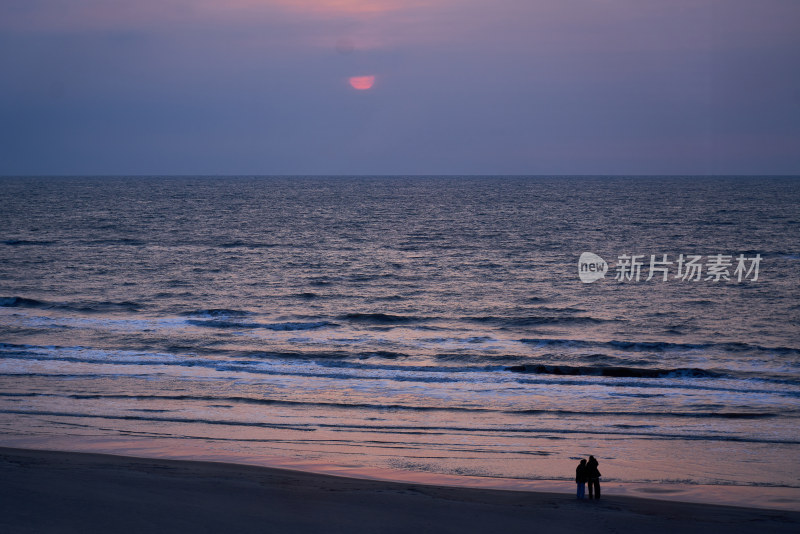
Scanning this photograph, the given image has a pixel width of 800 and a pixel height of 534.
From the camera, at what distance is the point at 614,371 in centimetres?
2233

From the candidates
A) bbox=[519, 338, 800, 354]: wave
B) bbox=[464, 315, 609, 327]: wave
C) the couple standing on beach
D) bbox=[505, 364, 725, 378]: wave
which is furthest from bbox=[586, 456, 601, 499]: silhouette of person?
bbox=[464, 315, 609, 327]: wave

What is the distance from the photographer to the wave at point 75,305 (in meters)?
31.9

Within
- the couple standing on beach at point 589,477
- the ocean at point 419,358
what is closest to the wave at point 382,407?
the ocean at point 419,358

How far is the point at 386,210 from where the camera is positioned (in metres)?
103

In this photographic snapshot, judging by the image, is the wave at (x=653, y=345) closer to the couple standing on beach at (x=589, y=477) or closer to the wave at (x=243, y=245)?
the couple standing on beach at (x=589, y=477)

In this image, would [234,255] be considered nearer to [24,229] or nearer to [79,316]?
[79,316]

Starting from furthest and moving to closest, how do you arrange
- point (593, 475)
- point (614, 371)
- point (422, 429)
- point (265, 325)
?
point (265, 325) < point (614, 371) < point (422, 429) < point (593, 475)

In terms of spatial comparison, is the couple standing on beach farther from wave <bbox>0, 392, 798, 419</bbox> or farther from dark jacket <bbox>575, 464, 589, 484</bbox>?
wave <bbox>0, 392, 798, 419</bbox>

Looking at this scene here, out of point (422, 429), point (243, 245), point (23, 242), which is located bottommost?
point (422, 429)

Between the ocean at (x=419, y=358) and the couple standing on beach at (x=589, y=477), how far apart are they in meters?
1.44

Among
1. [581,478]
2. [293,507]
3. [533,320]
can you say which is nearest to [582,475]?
[581,478]

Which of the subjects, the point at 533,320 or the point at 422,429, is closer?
the point at 422,429

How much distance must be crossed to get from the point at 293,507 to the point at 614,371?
13.9 metres

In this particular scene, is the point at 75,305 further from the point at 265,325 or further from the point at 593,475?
the point at 593,475
